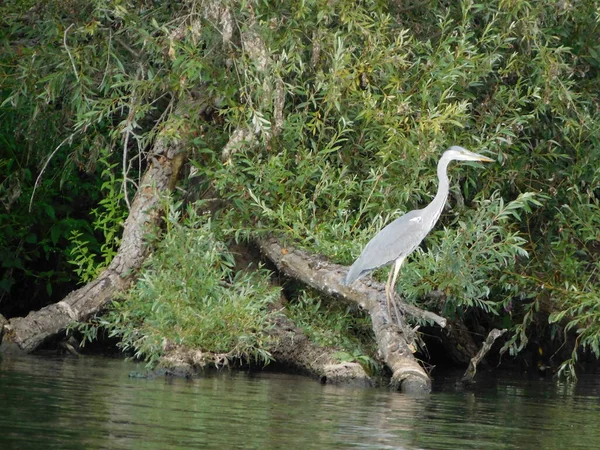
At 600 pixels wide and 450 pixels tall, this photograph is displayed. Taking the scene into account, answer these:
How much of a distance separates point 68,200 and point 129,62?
1996 mm

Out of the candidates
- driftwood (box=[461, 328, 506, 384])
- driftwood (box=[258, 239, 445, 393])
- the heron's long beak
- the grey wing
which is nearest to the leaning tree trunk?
driftwood (box=[258, 239, 445, 393])

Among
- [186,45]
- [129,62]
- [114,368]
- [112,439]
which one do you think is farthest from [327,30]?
[112,439]

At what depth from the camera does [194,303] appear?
9.75 metres

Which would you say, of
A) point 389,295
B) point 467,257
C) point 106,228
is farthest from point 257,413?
point 106,228

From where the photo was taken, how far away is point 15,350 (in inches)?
413

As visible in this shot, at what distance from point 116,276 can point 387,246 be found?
8.78 ft

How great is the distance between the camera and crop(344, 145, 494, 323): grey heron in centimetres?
966

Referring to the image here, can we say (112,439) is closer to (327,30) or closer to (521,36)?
(327,30)

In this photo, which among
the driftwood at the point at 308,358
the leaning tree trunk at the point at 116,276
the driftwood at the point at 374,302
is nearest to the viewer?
the driftwood at the point at 374,302

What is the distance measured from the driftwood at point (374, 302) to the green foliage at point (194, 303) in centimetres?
31

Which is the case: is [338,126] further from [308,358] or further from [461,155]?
[308,358]

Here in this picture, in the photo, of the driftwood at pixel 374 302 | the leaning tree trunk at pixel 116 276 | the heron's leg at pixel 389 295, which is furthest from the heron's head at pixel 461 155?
the leaning tree trunk at pixel 116 276

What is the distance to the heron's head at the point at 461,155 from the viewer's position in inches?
401

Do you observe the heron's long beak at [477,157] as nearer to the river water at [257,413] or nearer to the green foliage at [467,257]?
the green foliage at [467,257]
